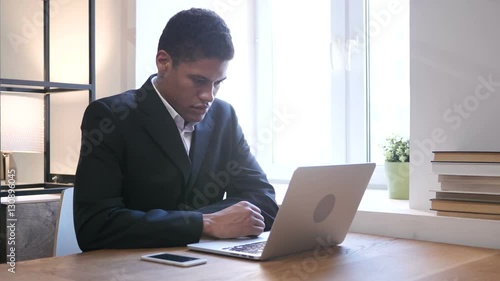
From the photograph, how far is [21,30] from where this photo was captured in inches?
106

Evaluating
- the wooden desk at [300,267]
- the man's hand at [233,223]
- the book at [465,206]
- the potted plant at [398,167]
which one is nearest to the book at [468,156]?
the book at [465,206]

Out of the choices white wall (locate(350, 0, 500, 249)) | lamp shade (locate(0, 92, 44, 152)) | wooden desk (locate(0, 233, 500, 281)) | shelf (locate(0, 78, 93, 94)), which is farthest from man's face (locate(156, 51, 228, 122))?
lamp shade (locate(0, 92, 44, 152))

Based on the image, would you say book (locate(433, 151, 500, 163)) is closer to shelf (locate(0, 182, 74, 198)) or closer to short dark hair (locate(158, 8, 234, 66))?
short dark hair (locate(158, 8, 234, 66))

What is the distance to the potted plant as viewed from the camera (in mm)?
2113

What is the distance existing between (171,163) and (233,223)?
1.02 feet

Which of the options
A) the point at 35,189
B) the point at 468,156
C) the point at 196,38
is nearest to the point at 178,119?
the point at 196,38

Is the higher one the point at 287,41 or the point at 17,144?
the point at 287,41

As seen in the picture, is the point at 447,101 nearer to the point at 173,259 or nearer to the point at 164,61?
the point at 164,61

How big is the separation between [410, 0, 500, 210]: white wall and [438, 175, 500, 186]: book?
0.14 metres

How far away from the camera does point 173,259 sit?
1248 millimetres

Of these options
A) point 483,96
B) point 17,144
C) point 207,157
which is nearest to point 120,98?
point 207,157

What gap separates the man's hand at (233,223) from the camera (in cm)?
149

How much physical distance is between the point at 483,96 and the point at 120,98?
107 centimetres

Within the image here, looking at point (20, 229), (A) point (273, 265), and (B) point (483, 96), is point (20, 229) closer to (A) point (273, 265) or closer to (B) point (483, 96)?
(A) point (273, 265)
